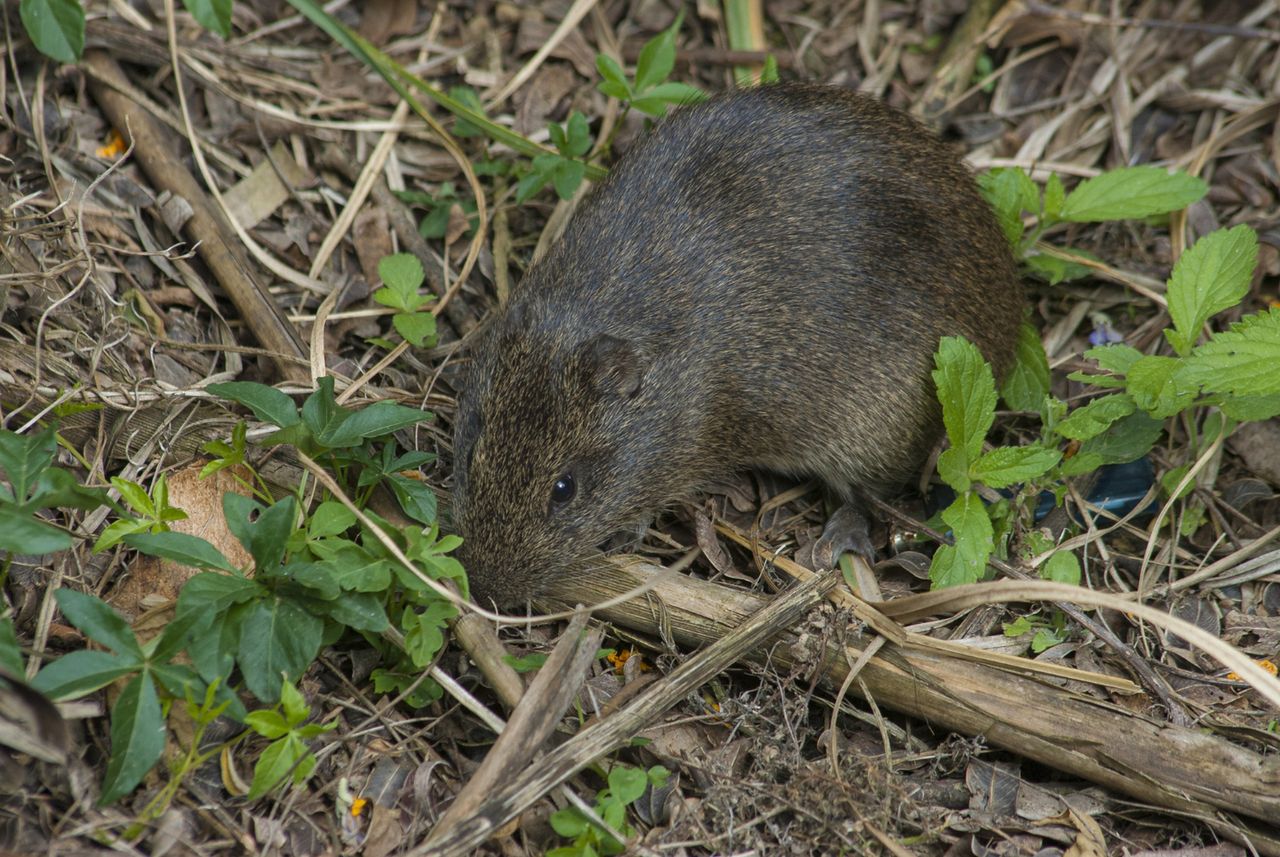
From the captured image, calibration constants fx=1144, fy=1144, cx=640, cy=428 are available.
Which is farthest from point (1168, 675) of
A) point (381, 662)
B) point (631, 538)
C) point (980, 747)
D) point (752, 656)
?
point (381, 662)

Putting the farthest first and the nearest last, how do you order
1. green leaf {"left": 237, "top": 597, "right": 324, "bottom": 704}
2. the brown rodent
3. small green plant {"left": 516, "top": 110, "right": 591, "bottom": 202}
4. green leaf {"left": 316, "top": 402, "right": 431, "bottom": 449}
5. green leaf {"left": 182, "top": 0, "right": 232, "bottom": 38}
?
small green plant {"left": 516, "top": 110, "right": 591, "bottom": 202}
green leaf {"left": 182, "top": 0, "right": 232, "bottom": 38}
the brown rodent
green leaf {"left": 316, "top": 402, "right": 431, "bottom": 449}
green leaf {"left": 237, "top": 597, "right": 324, "bottom": 704}

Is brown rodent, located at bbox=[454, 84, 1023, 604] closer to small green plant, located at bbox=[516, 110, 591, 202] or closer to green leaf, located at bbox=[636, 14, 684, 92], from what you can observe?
small green plant, located at bbox=[516, 110, 591, 202]

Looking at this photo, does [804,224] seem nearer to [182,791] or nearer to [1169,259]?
[1169,259]

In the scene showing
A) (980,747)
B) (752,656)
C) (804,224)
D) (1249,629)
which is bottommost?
(1249,629)

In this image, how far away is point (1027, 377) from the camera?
6.10 m

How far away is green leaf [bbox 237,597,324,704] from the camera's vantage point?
4078 millimetres

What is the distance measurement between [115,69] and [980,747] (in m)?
5.57

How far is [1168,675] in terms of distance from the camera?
5094 mm

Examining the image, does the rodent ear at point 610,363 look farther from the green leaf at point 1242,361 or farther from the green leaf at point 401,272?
the green leaf at point 1242,361

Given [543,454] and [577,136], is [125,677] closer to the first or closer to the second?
[543,454]

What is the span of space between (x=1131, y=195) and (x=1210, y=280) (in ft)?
3.16

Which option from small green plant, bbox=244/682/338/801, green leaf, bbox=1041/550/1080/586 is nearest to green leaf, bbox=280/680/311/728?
small green plant, bbox=244/682/338/801

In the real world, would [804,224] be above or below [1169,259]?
above

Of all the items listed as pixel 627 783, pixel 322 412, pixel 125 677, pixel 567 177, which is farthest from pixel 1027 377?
pixel 125 677
